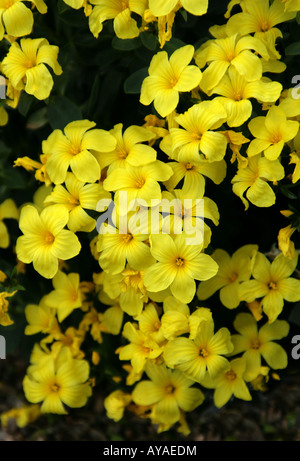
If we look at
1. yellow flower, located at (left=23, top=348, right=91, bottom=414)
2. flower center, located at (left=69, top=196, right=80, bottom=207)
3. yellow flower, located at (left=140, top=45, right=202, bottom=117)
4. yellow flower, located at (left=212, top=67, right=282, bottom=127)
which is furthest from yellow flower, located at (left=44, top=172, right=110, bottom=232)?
yellow flower, located at (left=23, top=348, right=91, bottom=414)

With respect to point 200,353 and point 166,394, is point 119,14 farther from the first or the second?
point 166,394

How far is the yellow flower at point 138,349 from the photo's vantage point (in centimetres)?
154

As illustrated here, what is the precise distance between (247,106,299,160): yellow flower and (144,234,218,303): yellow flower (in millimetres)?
276

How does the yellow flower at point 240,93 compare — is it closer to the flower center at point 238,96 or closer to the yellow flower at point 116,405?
the flower center at point 238,96

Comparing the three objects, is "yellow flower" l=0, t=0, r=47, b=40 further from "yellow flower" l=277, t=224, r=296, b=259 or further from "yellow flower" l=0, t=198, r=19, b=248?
"yellow flower" l=277, t=224, r=296, b=259

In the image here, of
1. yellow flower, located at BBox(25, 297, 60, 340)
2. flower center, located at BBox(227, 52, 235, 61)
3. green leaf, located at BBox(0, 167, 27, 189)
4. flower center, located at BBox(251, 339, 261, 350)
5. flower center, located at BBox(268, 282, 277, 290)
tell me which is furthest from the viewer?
green leaf, located at BBox(0, 167, 27, 189)

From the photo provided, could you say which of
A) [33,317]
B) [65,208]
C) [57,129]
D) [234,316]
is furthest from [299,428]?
[57,129]

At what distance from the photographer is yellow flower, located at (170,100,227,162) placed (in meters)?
1.35

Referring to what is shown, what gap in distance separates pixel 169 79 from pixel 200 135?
18 centimetres

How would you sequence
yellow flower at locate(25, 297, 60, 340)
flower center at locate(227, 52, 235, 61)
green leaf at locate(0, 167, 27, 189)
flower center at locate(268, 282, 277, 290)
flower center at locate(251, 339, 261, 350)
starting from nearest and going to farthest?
flower center at locate(227, 52, 235, 61) < flower center at locate(268, 282, 277, 290) < flower center at locate(251, 339, 261, 350) < yellow flower at locate(25, 297, 60, 340) < green leaf at locate(0, 167, 27, 189)

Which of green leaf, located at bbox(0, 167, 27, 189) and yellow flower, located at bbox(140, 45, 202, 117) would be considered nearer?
yellow flower, located at bbox(140, 45, 202, 117)

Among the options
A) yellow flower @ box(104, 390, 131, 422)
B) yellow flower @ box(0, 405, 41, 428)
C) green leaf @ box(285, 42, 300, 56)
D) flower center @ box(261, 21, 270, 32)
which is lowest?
yellow flower @ box(0, 405, 41, 428)

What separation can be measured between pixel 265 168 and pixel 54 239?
559mm

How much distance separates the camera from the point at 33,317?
5.89 ft
